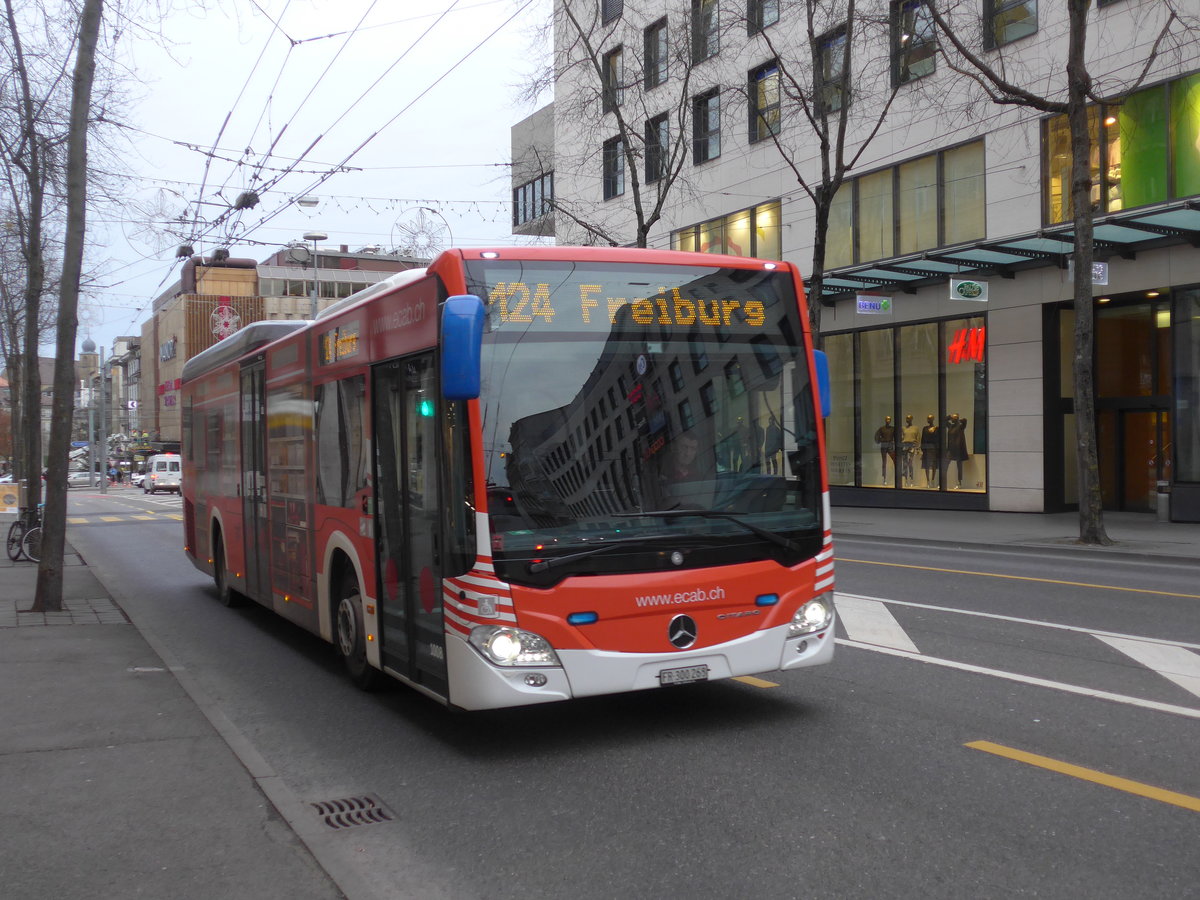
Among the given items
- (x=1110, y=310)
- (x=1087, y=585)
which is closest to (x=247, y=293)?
(x=1110, y=310)

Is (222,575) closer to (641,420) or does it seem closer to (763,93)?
(641,420)

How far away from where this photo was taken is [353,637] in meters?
8.09

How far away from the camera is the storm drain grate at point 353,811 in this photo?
5.26 m

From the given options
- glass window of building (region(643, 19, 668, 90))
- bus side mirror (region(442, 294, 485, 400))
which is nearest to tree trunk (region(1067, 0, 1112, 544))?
bus side mirror (region(442, 294, 485, 400))

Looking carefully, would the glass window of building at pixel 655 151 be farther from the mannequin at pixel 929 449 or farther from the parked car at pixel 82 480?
the parked car at pixel 82 480

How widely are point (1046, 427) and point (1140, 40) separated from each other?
25.4 feet

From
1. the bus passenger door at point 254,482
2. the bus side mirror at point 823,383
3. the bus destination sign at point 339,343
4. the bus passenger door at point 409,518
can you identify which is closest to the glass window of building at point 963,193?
the bus passenger door at point 254,482

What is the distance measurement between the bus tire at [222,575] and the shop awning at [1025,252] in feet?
50.6

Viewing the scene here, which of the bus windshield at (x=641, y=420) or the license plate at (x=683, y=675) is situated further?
the license plate at (x=683, y=675)

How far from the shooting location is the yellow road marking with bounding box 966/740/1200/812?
16.7 feet

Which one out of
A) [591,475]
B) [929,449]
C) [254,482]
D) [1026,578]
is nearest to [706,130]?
[929,449]

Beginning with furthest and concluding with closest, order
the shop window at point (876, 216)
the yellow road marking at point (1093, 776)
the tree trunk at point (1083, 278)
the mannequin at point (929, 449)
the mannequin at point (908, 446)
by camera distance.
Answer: the mannequin at point (908, 446) → the shop window at point (876, 216) → the mannequin at point (929, 449) → the tree trunk at point (1083, 278) → the yellow road marking at point (1093, 776)

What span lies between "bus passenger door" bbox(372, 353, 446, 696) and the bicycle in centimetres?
1341

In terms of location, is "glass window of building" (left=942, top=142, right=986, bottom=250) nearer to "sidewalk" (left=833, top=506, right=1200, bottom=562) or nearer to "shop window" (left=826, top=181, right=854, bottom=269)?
"shop window" (left=826, top=181, right=854, bottom=269)
